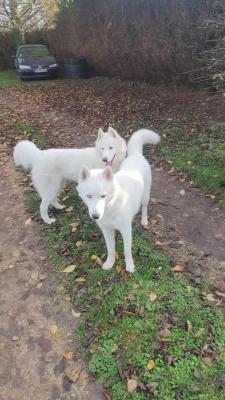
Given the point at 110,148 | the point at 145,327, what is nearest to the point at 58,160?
the point at 110,148

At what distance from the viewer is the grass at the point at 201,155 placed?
20.2 ft

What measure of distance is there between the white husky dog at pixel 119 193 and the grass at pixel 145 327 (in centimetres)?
31

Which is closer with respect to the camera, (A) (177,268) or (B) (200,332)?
(B) (200,332)

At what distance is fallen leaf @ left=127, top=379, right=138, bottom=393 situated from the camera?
3078 mm

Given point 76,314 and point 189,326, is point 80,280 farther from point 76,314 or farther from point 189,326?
point 189,326

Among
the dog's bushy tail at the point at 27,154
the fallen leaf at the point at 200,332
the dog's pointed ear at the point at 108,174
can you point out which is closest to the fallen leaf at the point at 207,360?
the fallen leaf at the point at 200,332

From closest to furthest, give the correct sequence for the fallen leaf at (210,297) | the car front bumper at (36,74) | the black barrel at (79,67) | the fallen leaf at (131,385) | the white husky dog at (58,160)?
the fallen leaf at (131,385), the fallen leaf at (210,297), the white husky dog at (58,160), the black barrel at (79,67), the car front bumper at (36,74)

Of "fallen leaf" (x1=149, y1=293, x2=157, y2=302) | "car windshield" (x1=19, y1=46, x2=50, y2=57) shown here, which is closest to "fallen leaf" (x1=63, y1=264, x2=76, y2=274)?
"fallen leaf" (x1=149, y1=293, x2=157, y2=302)

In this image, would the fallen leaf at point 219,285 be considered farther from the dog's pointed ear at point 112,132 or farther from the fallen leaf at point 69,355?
the dog's pointed ear at point 112,132

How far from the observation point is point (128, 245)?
4.08 metres

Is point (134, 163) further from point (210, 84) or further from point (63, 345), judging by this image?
point (210, 84)

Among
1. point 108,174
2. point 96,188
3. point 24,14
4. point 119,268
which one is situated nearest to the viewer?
point 96,188

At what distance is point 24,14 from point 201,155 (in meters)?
26.7

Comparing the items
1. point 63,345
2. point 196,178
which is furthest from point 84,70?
point 63,345
